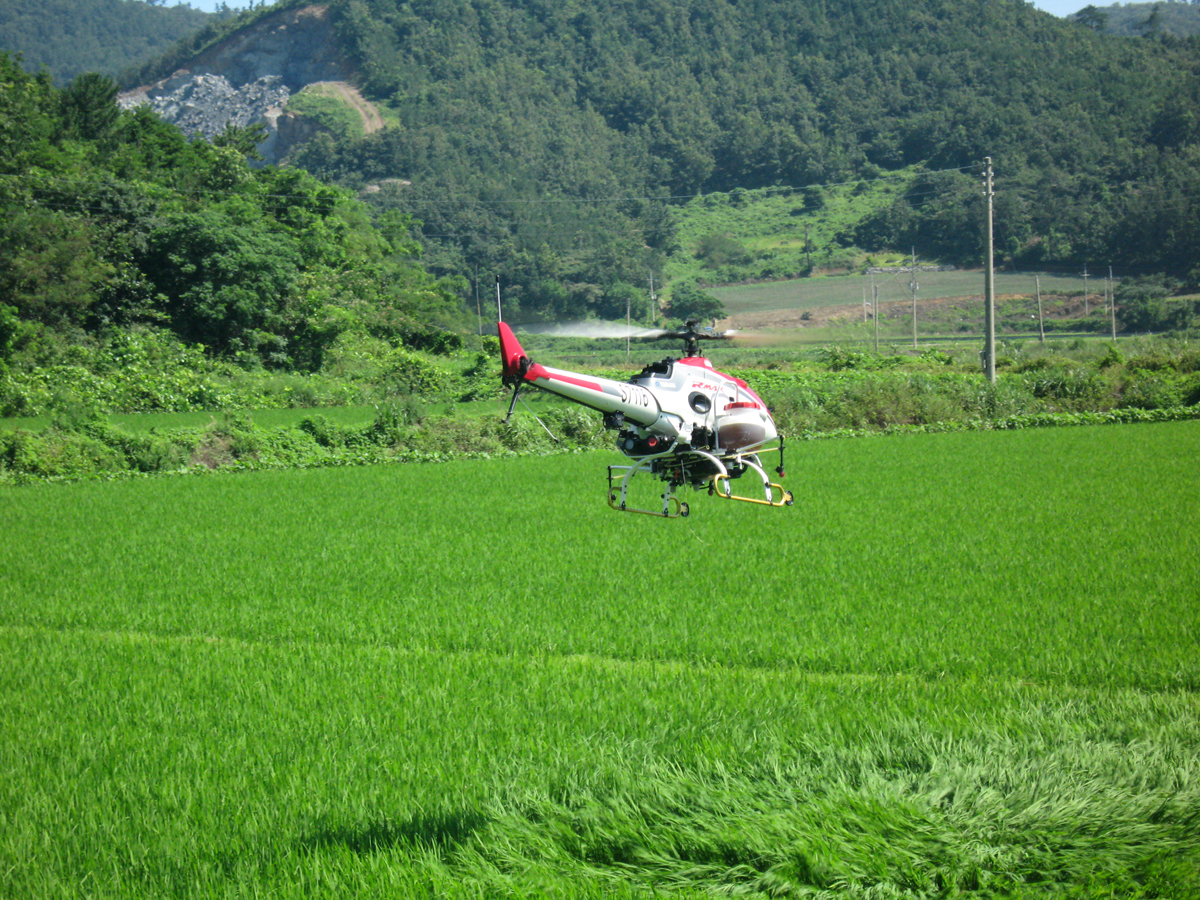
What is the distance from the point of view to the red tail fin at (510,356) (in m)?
5.20

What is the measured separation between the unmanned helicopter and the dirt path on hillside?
114406 millimetres

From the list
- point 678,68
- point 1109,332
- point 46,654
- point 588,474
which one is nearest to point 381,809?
point 46,654

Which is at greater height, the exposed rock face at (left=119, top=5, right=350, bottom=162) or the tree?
the exposed rock face at (left=119, top=5, right=350, bottom=162)

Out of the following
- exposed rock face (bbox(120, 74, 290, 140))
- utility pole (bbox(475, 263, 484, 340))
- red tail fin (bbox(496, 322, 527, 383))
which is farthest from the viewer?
exposed rock face (bbox(120, 74, 290, 140))

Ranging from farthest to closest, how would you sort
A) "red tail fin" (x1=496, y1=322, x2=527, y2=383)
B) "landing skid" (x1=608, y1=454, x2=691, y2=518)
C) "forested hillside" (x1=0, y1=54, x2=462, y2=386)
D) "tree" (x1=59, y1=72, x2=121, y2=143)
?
"tree" (x1=59, y1=72, x2=121, y2=143), "forested hillside" (x1=0, y1=54, x2=462, y2=386), "red tail fin" (x1=496, y1=322, x2=527, y2=383), "landing skid" (x1=608, y1=454, x2=691, y2=518)

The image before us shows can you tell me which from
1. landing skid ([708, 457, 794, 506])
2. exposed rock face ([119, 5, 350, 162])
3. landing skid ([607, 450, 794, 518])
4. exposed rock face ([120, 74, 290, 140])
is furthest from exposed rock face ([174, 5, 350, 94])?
landing skid ([708, 457, 794, 506])

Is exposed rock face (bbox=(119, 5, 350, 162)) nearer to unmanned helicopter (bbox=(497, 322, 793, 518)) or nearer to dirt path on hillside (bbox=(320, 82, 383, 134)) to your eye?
dirt path on hillside (bbox=(320, 82, 383, 134))

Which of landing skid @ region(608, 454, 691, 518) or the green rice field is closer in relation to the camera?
landing skid @ region(608, 454, 691, 518)

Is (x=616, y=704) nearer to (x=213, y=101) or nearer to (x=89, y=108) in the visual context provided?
(x=89, y=108)

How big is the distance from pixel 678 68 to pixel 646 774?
530 ft

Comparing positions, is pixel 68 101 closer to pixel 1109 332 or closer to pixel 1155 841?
pixel 1155 841

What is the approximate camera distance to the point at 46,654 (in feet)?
40.9

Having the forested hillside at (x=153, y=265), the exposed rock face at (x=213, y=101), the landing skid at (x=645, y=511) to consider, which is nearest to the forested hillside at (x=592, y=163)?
the forested hillside at (x=153, y=265)

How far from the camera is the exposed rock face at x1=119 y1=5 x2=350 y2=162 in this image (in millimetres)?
176500
